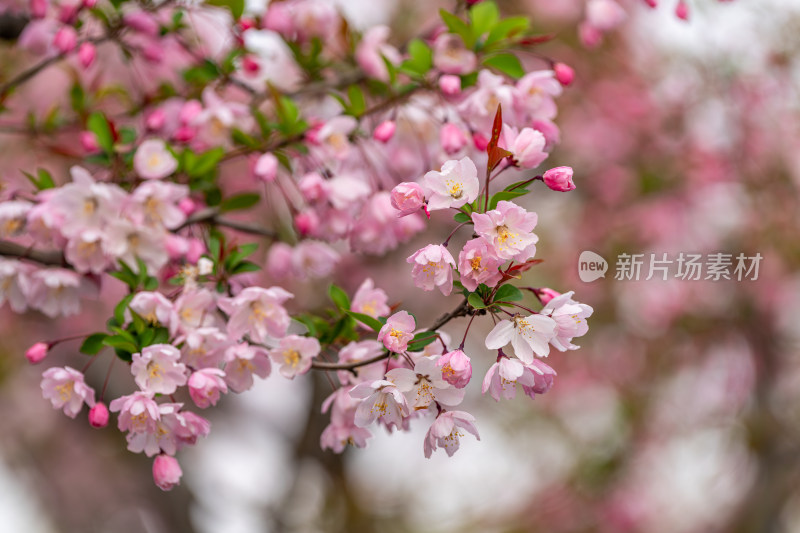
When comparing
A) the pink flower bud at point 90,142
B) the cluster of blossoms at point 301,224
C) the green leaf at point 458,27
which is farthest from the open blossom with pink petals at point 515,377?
the pink flower bud at point 90,142

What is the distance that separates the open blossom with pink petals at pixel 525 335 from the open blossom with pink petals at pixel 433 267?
0.09 meters

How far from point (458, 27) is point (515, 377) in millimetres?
735

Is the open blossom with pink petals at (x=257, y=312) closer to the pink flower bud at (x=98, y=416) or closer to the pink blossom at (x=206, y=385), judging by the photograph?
the pink blossom at (x=206, y=385)

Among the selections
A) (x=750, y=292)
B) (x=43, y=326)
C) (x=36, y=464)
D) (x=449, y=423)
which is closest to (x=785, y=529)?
(x=750, y=292)

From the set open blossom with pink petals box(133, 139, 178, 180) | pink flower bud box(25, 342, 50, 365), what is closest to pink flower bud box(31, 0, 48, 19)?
open blossom with pink petals box(133, 139, 178, 180)

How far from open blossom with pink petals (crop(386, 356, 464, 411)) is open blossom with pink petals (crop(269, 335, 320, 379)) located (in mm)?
210

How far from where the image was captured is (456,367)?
3.09 ft

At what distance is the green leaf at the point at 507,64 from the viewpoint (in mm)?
1370

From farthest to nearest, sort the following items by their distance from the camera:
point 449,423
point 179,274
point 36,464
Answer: point 36,464, point 179,274, point 449,423

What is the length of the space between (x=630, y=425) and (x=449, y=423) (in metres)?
2.93

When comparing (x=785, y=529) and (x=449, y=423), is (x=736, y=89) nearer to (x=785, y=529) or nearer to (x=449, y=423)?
(x=785, y=529)

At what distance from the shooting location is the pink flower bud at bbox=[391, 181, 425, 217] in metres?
0.96

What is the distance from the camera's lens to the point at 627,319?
3676 mm

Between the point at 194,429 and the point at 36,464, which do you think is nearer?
the point at 194,429
